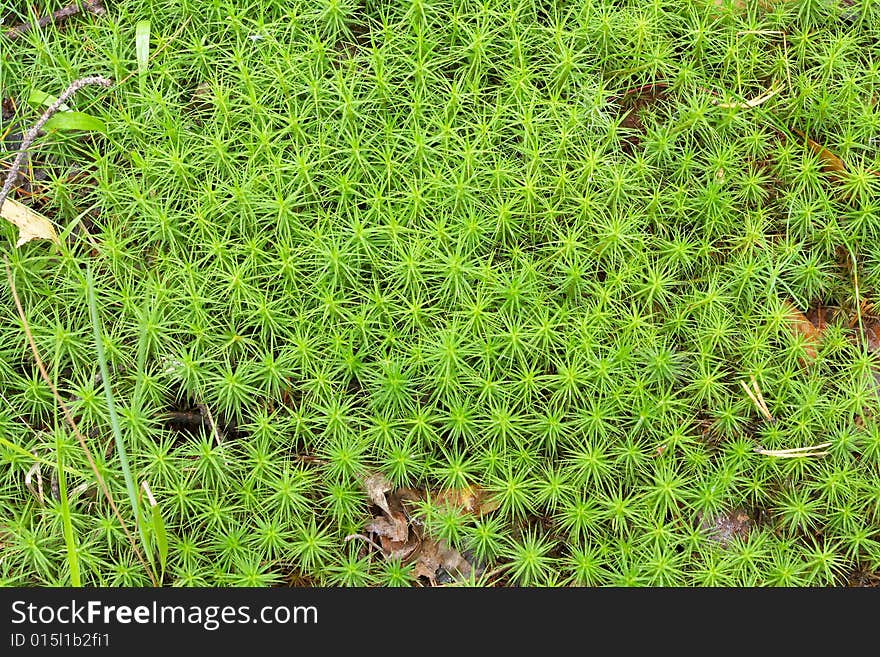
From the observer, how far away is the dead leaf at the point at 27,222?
306cm

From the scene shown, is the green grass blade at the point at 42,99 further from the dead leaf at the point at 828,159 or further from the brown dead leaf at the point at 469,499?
the dead leaf at the point at 828,159

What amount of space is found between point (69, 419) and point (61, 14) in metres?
1.85

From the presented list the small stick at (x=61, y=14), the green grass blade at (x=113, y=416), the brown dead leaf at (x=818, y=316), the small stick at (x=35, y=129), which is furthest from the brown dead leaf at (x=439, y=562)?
the small stick at (x=61, y=14)

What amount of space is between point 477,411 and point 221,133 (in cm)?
157

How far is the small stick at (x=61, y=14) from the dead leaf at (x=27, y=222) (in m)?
0.86

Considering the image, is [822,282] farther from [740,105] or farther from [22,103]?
[22,103]

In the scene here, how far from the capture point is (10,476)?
290 centimetres

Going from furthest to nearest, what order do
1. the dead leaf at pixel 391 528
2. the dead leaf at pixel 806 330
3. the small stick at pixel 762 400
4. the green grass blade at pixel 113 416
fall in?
the dead leaf at pixel 806 330 < the small stick at pixel 762 400 < the dead leaf at pixel 391 528 < the green grass blade at pixel 113 416

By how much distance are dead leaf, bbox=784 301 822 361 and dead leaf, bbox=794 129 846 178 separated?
662 mm

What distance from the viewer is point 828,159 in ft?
11.0

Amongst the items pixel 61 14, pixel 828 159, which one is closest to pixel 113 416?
pixel 61 14

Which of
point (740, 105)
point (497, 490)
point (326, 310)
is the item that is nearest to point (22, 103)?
point (326, 310)

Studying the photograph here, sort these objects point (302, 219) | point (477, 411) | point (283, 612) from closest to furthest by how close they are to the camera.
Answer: point (283, 612) → point (477, 411) → point (302, 219)

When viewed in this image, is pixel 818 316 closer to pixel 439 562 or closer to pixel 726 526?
pixel 726 526
